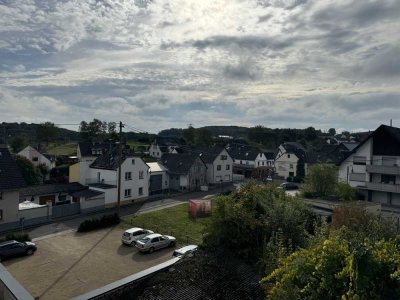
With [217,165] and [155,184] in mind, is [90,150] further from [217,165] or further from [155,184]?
[217,165]

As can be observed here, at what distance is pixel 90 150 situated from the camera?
80.7m

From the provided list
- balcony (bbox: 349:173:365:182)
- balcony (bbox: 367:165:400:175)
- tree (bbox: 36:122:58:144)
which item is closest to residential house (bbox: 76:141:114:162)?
tree (bbox: 36:122:58:144)

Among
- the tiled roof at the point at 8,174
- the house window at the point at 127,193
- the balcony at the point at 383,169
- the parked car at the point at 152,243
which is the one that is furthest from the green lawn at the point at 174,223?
the balcony at the point at 383,169

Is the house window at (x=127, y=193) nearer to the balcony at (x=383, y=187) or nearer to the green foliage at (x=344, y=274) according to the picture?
the balcony at (x=383, y=187)

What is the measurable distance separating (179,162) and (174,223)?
23877 mm

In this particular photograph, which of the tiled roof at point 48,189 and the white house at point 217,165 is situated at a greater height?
the white house at point 217,165

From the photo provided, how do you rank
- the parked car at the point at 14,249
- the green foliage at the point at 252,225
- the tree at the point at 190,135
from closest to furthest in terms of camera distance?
the green foliage at the point at 252,225, the parked car at the point at 14,249, the tree at the point at 190,135

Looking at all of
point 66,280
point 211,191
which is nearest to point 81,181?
point 211,191

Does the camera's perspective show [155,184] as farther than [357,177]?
Yes

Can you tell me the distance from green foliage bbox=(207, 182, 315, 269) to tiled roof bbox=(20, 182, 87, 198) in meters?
31.5

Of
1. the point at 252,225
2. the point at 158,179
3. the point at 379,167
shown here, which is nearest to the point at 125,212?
the point at 158,179

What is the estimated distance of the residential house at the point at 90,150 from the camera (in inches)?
3115

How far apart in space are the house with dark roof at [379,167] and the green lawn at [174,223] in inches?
953

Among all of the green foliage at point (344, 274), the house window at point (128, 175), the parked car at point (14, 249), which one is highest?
the green foliage at point (344, 274)
